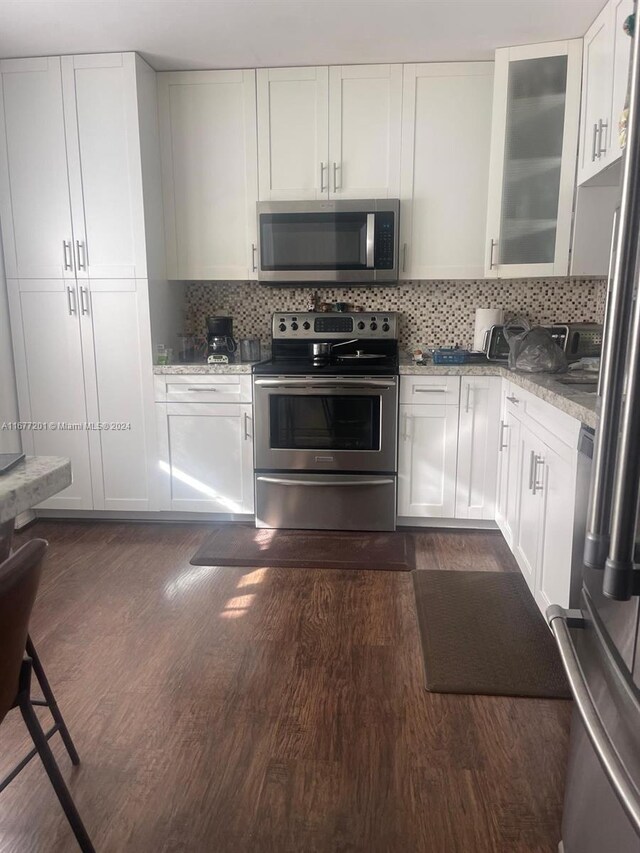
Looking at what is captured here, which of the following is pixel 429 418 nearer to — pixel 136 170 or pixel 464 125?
pixel 464 125

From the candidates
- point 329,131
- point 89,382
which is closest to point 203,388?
point 89,382

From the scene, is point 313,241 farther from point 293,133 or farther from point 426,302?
point 426,302

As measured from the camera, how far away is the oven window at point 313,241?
3.21 metres

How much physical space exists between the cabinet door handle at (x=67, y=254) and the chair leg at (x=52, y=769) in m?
2.51

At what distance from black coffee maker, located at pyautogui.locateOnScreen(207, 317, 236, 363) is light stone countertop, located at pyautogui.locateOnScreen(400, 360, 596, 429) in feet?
3.37

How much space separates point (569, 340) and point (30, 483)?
2.78 meters

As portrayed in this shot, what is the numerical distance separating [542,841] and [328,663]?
2.76ft

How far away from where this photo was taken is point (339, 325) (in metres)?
3.49

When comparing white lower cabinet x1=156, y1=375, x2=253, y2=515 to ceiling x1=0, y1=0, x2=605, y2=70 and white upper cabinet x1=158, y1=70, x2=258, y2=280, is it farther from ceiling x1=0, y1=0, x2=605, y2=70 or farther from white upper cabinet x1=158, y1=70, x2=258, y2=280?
ceiling x1=0, y1=0, x2=605, y2=70

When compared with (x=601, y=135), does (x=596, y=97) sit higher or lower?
higher

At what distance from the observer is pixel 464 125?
10.2 feet

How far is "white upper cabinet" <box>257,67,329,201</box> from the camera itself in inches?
124

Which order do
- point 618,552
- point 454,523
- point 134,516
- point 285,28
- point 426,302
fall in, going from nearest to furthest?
point 618,552, point 285,28, point 454,523, point 134,516, point 426,302

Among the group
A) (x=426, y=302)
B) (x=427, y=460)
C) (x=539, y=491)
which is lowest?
(x=427, y=460)
